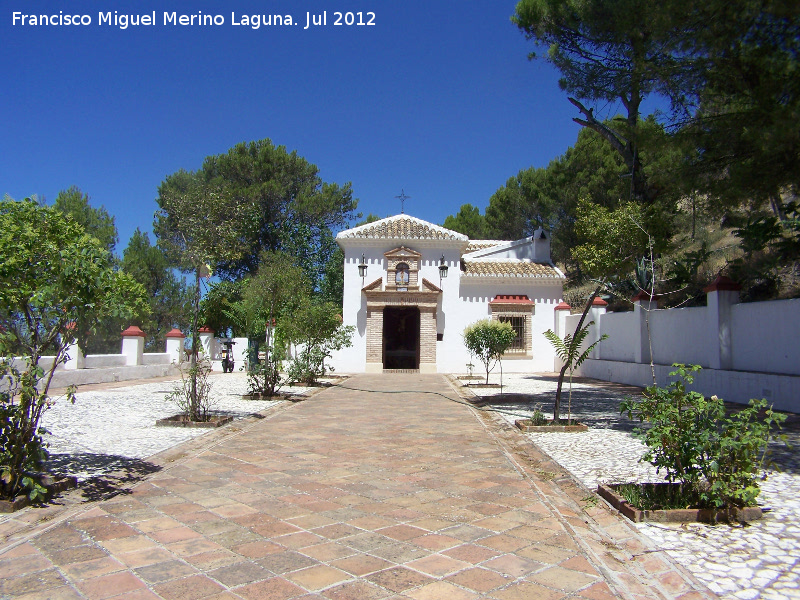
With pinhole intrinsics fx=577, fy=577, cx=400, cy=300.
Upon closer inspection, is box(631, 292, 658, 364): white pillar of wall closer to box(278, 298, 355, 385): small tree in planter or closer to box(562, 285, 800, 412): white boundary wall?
box(562, 285, 800, 412): white boundary wall

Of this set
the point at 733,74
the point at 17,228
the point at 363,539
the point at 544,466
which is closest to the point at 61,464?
the point at 17,228

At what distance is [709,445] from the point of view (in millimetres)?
4234

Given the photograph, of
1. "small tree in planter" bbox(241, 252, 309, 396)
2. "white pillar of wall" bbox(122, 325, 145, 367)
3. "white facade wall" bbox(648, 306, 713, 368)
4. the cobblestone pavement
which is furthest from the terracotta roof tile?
the cobblestone pavement

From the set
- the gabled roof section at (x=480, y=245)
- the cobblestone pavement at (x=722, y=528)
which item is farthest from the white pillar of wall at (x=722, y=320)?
the gabled roof section at (x=480, y=245)

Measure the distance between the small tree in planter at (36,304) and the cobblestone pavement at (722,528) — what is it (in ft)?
15.1

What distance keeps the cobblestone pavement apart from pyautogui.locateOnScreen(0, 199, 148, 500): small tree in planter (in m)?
4.59

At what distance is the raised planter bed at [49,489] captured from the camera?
169 inches

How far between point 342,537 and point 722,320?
10271 mm

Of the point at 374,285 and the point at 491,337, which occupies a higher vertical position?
the point at 374,285

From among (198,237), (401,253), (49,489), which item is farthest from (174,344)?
(49,489)

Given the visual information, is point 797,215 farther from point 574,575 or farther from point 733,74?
point 574,575

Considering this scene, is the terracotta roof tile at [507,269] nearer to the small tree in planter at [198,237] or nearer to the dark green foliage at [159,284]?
the small tree in planter at [198,237]

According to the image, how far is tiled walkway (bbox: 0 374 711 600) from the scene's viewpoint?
10.2ft

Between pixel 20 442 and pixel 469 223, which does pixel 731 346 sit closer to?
pixel 20 442
